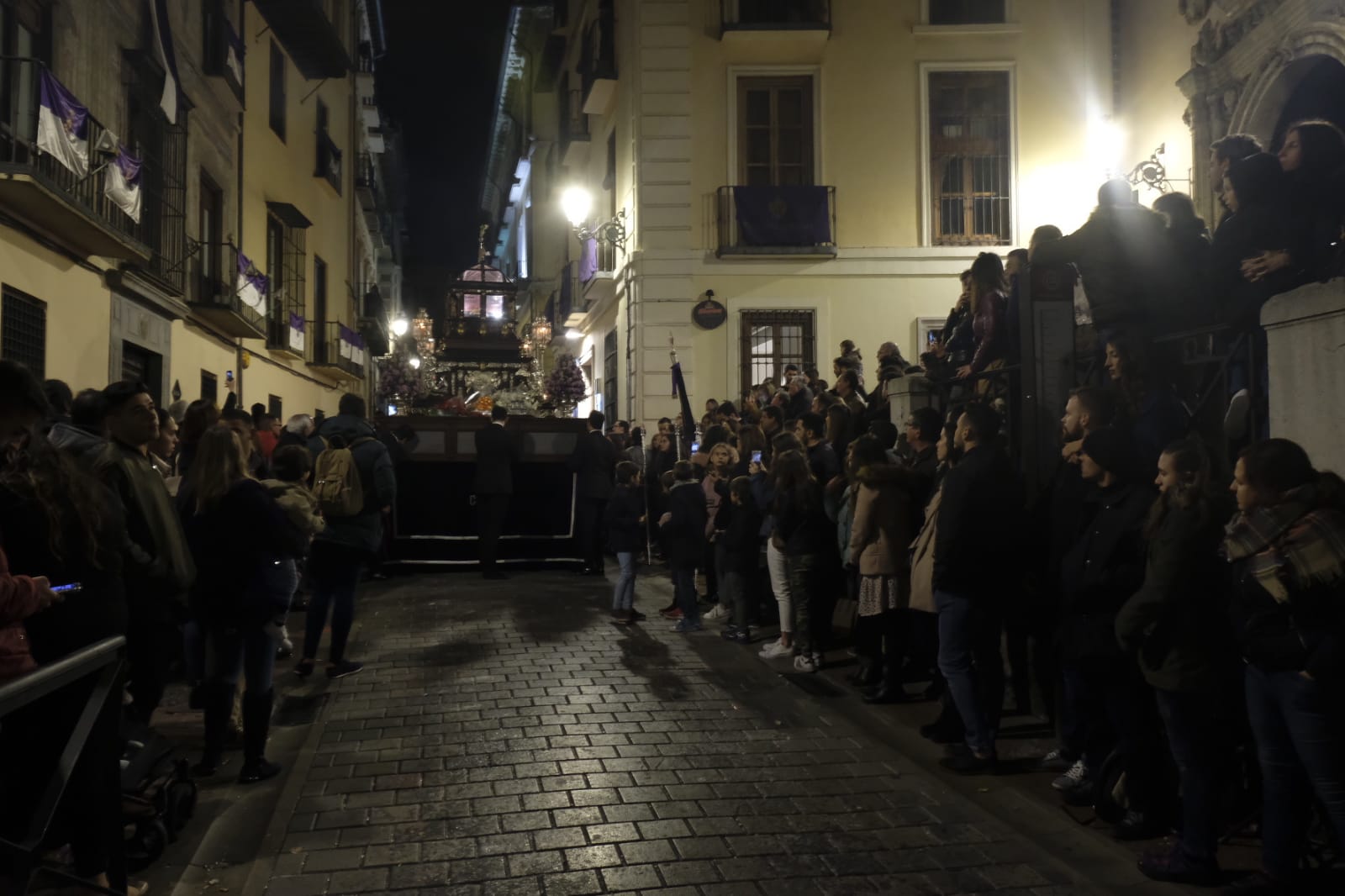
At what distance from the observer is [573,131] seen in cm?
2634

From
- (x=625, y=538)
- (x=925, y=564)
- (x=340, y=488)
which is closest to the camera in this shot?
(x=925, y=564)

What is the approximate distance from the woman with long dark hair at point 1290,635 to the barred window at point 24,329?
10.8 metres

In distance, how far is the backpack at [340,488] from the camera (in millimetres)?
8125

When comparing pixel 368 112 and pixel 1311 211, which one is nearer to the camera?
pixel 1311 211

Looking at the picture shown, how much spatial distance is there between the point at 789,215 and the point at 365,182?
21.2 metres

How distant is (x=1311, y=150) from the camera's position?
5844 millimetres

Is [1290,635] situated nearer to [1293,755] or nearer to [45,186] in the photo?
[1293,755]

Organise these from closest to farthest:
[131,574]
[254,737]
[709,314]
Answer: [131,574] < [254,737] < [709,314]

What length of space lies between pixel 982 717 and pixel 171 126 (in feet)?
49.7

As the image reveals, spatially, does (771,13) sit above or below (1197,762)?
above

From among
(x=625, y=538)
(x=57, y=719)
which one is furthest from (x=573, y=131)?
(x=57, y=719)

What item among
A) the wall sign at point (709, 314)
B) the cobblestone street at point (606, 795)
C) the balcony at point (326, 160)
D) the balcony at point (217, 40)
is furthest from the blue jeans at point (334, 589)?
the balcony at point (326, 160)

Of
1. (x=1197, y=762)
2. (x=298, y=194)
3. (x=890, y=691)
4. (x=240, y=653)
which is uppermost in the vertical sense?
(x=298, y=194)

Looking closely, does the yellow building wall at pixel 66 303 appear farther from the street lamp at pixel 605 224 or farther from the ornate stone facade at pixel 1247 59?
the ornate stone facade at pixel 1247 59
